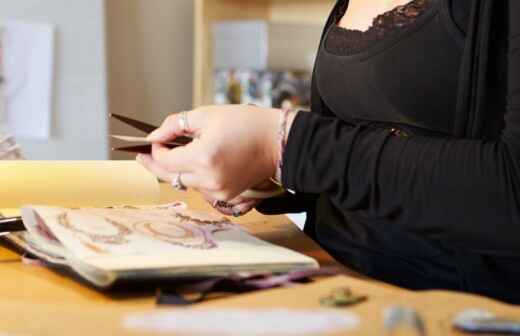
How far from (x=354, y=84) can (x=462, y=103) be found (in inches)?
5.4

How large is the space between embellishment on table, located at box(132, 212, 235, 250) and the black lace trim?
0.23 metres

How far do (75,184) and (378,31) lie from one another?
14.7 inches

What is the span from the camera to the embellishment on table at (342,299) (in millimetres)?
453

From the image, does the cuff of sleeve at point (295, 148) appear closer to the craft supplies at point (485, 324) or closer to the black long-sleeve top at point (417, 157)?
the black long-sleeve top at point (417, 157)

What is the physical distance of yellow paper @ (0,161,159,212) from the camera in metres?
0.86

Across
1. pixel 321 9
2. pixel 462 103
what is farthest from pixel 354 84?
pixel 321 9

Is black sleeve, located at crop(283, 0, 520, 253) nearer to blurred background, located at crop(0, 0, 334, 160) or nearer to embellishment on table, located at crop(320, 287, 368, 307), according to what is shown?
embellishment on table, located at crop(320, 287, 368, 307)

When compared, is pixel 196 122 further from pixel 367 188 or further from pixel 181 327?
pixel 181 327

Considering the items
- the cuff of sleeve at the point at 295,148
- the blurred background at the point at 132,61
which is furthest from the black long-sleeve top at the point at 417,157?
the blurred background at the point at 132,61

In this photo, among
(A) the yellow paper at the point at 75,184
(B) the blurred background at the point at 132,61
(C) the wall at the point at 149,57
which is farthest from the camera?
(C) the wall at the point at 149,57

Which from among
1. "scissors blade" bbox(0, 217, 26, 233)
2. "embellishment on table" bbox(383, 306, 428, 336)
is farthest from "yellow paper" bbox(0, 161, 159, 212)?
"embellishment on table" bbox(383, 306, 428, 336)

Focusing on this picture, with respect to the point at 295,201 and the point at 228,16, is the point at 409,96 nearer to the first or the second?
the point at 295,201

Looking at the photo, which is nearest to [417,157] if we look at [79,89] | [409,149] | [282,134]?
[409,149]

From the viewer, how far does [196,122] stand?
0.65 metres
